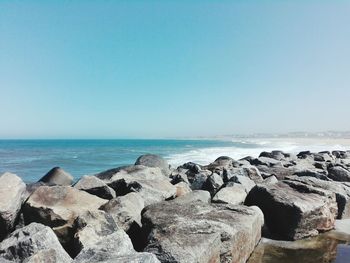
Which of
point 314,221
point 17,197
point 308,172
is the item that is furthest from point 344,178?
point 17,197

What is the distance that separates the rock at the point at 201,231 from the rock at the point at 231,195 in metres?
0.86

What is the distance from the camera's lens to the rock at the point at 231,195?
6.30 meters

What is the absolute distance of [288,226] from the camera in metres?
5.80

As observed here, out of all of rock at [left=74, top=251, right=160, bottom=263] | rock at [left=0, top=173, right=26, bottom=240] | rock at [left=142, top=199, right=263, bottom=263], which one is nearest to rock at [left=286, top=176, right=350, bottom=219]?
rock at [left=142, top=199, right=263, bottom=263]

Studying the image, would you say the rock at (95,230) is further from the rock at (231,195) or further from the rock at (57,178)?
the rock at (57,178)

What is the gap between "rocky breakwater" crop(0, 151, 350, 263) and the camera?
3738 millimetres

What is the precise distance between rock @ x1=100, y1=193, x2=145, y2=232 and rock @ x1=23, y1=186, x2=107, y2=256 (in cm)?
34

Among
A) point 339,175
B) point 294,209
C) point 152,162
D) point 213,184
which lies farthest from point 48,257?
point 152,162

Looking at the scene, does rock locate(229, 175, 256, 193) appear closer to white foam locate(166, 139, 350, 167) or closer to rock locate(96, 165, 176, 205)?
rock locate(96, 165, 176, 205)

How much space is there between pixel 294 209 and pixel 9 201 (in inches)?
178

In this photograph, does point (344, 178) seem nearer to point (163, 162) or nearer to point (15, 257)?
point (163, 162)

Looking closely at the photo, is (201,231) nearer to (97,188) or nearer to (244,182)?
(97,188)

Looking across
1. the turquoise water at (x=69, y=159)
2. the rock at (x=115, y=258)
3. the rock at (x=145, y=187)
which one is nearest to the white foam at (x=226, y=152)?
the turquoise water at (x=69, y=159)

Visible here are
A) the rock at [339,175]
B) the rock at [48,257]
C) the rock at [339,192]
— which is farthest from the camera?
the rock at [339,175]
